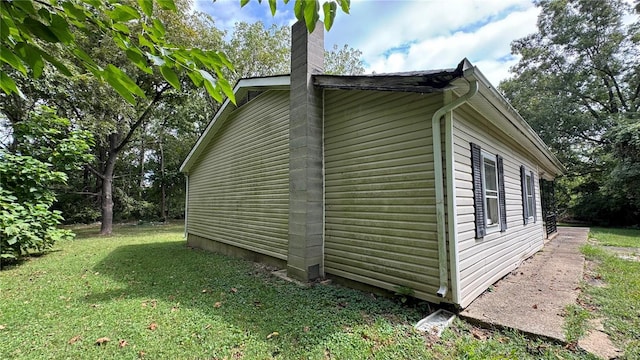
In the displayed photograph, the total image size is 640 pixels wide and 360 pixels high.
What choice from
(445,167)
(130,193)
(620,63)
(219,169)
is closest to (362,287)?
(445,167)

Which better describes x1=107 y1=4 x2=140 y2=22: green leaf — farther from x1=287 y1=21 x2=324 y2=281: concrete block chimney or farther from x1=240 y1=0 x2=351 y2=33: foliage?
x1=287 y1=21 x2=324 y2=281: concrete block chimney

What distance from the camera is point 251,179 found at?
22.5 feet

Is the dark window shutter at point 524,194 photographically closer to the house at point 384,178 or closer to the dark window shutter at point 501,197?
the house at point 384,178

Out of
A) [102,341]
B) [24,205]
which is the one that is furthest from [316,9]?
[24,205]

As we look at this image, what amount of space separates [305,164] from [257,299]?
7.52 ft

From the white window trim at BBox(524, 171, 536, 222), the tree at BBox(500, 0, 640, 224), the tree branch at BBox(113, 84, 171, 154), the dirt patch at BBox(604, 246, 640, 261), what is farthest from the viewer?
the tree at BBox(500, 0, 640, 224)

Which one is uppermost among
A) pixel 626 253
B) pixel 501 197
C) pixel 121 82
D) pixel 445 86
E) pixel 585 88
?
pixel 585 88

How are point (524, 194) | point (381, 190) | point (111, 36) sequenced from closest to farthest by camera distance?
1. point (111, 36)
2. point (381, 190)
3. point (524, 194)

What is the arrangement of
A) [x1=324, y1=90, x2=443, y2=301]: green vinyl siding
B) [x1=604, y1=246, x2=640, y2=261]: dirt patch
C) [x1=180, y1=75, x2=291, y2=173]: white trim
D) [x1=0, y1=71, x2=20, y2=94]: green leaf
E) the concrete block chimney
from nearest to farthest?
1. [x1=0, y1=71, x2=20, y2=94]: green leaf
2. [x1=324, y1=90, x2=443, y2=301]: green vinyl siding
3. the concrete block chimney
4. [x1=180, y1=75, x2=291, y2=173]: white trim
5. [x1=604, y1=246, x2=640, y2=261]: dirt patch

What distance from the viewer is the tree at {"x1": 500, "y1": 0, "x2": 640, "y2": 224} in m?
15.9

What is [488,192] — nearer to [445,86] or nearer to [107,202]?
[445,86]

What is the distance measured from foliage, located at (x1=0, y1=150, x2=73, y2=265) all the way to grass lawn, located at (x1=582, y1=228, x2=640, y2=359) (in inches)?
404

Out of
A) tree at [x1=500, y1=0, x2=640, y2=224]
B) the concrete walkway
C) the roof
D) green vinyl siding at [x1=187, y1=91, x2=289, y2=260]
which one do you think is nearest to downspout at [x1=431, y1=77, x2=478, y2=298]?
the roof

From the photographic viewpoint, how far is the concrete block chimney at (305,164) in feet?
16.2
